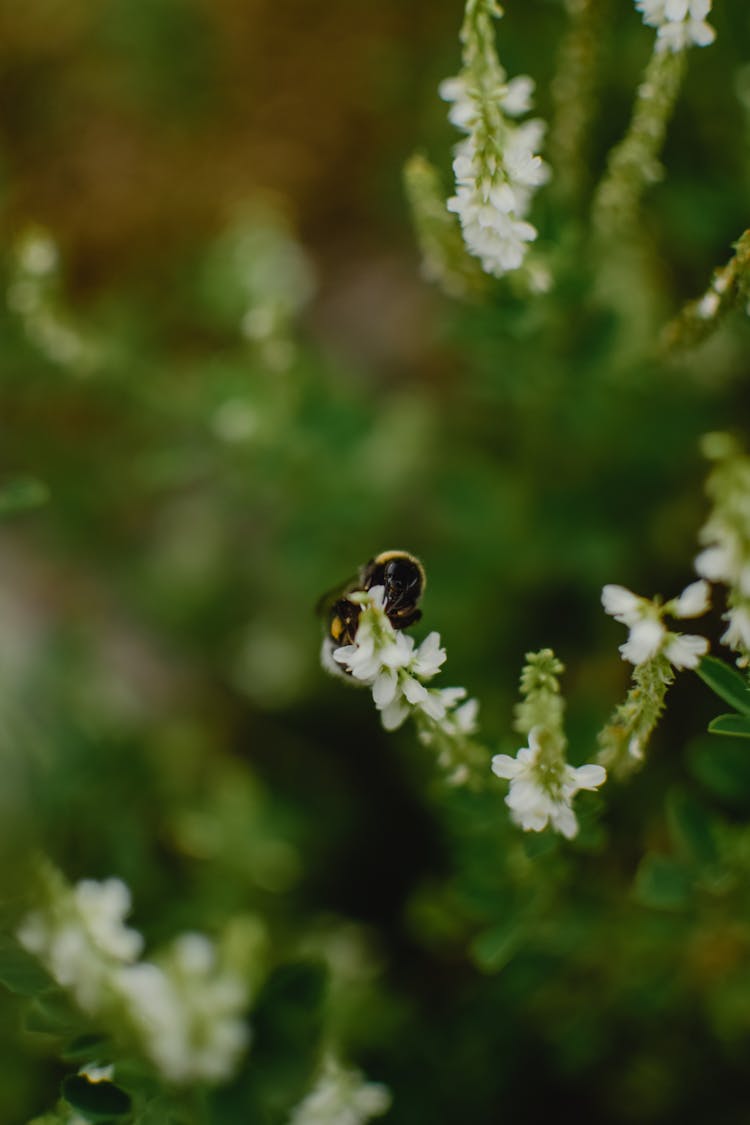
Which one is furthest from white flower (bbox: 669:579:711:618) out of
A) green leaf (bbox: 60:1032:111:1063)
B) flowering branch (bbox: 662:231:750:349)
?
green leaf (bbox: 60:1032:111:1063)

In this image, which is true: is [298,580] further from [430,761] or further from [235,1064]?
[235,1064]

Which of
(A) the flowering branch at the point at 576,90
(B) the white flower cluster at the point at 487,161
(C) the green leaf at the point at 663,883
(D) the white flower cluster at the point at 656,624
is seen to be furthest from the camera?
(A) the flowering branch at the point at 576,90

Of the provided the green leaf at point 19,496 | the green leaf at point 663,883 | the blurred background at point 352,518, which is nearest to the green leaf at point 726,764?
the blurred background at point 352,518

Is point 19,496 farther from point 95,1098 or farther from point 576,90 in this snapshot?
point 576,90

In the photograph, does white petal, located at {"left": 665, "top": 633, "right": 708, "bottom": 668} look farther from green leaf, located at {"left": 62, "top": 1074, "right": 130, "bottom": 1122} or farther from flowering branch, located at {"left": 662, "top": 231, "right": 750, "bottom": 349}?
green leaf, located at {"left": 62, "top": 1074, "right": 130, "bottom": 1122}

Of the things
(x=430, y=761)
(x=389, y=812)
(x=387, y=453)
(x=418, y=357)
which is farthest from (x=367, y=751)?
(x=418, y=357)

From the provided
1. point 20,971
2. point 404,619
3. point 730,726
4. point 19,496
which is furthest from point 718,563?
point 19,496

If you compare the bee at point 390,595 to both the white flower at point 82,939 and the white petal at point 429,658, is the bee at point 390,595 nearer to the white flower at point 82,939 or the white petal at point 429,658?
the white petal at point 429,658
